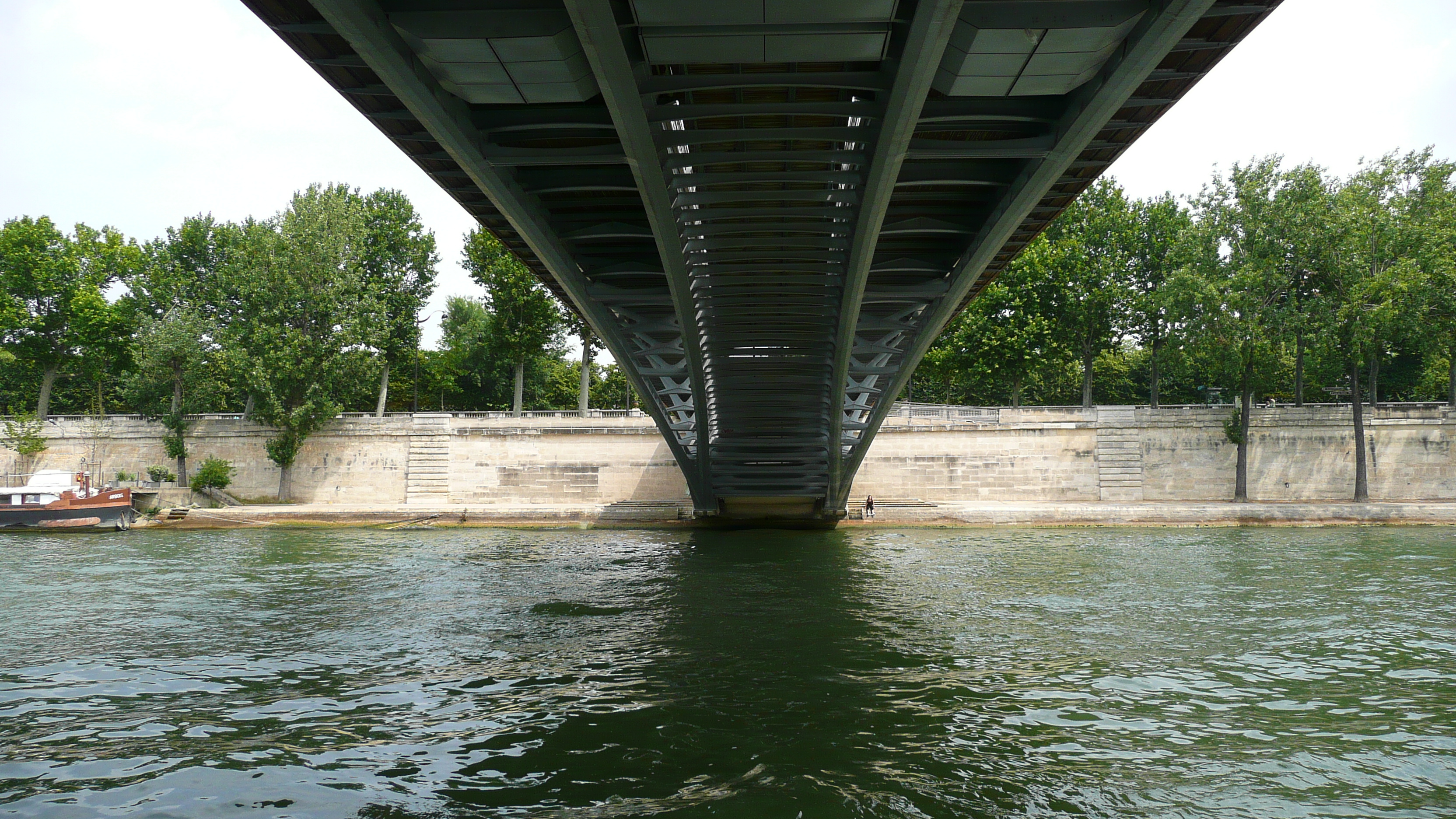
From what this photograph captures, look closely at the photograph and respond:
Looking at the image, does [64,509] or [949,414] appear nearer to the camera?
[64,509]

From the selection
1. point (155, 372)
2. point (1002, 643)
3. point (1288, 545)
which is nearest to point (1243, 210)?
point (1288, 545)

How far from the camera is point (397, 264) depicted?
38.8 metres

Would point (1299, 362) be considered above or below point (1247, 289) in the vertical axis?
below

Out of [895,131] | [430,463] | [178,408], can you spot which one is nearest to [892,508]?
[430,463]

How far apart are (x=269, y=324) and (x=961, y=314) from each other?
24.7m

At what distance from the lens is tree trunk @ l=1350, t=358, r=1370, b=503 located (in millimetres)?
27484

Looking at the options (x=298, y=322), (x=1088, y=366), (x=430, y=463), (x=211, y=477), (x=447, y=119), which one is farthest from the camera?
(x=1088, y=366)

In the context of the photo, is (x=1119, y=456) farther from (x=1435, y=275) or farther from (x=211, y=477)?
(x=211, y=477)

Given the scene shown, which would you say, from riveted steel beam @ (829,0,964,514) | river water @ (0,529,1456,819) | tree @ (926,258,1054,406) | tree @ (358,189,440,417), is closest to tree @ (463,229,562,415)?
tree @ (358,189,440,417)

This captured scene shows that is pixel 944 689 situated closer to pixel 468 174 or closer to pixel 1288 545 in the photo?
pixel 468 174

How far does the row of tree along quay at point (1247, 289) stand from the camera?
26.8m

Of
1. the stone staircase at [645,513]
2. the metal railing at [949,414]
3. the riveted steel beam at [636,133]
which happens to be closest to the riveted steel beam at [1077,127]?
the riveted steel beam at [636,133]

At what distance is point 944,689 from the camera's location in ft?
25.7

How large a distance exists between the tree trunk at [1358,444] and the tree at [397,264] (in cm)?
3463
